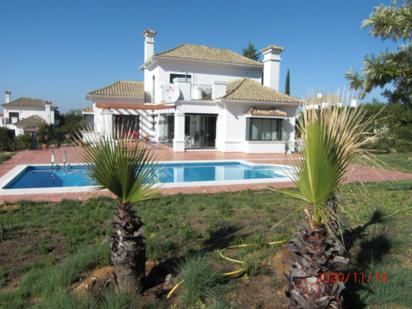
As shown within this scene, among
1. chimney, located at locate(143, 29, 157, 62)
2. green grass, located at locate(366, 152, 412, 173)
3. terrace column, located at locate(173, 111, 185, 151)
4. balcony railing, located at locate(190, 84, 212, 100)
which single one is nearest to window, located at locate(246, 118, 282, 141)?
balcony railing, located at locate(190, 84, 212, 100)

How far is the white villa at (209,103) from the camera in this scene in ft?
91.1

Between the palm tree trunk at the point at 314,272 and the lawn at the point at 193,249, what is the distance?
36 cm

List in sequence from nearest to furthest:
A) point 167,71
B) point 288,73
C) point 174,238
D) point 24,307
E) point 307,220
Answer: point 307,220
point 24,307
point 174,238
point 167,71
point 288,73

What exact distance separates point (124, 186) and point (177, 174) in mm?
14009

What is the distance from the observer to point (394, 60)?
9500 millimetres

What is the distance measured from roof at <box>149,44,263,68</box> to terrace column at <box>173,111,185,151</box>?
22.0 feet

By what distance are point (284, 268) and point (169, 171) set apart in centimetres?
1413

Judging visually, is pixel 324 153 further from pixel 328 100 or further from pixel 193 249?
pixel 193 249

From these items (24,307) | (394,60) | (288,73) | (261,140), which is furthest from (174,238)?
(288,73)

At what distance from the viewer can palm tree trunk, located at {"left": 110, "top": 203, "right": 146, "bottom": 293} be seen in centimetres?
470

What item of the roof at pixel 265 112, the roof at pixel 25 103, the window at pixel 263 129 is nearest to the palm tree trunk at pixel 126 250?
the roof at pixel 265 112

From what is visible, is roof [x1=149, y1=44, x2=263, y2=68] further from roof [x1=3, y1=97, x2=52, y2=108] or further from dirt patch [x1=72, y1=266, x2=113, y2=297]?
roof [x1=3, y1=97, x2=52, y2=108]

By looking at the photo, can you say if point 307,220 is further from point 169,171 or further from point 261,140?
point 261,140

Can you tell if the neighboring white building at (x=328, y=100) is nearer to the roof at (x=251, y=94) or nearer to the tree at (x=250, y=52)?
the roof at (x=251, y=94)
